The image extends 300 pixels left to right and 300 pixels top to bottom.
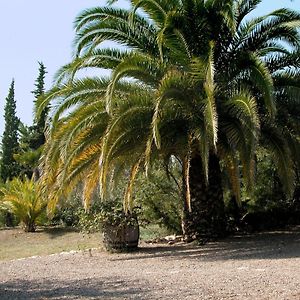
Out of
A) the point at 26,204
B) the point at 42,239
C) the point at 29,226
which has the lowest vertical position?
the point at 42,239

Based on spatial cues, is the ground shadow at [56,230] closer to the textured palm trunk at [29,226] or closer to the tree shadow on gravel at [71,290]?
the textured palm trunk at [29,226]

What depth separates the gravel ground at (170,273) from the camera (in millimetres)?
6988

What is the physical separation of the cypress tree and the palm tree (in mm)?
27398

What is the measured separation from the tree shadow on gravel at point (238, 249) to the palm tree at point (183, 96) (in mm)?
742

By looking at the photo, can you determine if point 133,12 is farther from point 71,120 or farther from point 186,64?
point 71,120

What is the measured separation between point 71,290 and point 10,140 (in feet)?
117

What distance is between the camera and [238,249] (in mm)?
11586

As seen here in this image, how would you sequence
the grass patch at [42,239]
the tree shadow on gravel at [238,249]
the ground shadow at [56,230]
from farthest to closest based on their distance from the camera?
the ground shadow at [56,230]
the grass patch at [42,239]
the tree shadow on gravel at [238,249]

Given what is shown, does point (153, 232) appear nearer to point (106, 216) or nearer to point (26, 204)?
point (106, 216)

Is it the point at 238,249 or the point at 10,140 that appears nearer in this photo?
the point at 238,249

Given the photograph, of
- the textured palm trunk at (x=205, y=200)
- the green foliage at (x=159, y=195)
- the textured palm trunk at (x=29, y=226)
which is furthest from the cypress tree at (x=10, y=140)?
the textured palm trunk at (x=205, y=200)

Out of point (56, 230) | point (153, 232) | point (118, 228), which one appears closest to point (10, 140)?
point (56, 230)

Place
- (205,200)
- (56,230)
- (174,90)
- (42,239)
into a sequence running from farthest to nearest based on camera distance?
(56,230) → (42,239) → (205,200) → (174,90)

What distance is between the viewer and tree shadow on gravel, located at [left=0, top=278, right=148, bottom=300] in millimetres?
7078
